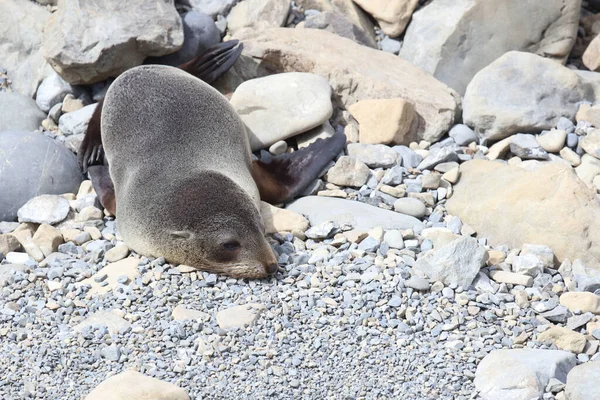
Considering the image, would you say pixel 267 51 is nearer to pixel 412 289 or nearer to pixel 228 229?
pixel 228 229

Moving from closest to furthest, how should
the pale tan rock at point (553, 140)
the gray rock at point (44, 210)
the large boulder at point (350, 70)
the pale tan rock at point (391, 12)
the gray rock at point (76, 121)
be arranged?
the gray rock at point (44, 210), the pale tan rock at point (553, 140), the large boulder at point (350, 70), the gray rock at point (76, 121), the pale tan rock at point (391, 12)

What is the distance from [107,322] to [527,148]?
10.8ft

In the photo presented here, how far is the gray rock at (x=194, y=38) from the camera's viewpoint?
7367mm

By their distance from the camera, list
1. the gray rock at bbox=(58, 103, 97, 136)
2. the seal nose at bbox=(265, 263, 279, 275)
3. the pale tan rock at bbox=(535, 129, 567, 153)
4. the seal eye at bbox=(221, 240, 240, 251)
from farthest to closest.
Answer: the gray rock at bbox=(58, 103, 97, 136) → the pale tan rock at bbox=(535, 129, 567, 153) → the seal eye at bbox=(221, 240, 240, 251) → the seal nose at bbox=(265, 263, 279, 275)

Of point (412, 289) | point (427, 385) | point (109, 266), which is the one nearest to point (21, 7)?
point (109, 266)

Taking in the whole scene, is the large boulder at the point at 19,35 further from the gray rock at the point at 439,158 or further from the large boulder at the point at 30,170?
the gray rock at the point at 439,158

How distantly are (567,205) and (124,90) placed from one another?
3.17 metres

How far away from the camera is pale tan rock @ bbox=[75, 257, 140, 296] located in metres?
5.02

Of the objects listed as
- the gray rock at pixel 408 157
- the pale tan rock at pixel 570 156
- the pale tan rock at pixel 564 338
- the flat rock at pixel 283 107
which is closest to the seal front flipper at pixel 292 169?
the flat rock at pixel 283 107

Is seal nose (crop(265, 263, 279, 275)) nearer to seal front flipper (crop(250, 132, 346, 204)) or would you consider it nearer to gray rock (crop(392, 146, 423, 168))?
seal front flipper (crop(250, 132, 346, 204))

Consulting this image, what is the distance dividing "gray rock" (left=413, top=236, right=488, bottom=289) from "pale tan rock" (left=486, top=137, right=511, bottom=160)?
167cm

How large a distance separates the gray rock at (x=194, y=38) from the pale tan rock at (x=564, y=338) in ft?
13.6

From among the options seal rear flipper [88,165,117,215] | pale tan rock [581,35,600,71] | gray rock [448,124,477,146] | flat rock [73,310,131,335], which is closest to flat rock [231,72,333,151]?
gray rock [448,124,477,146]

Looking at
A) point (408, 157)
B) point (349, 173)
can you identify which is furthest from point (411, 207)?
point (408, 157)
